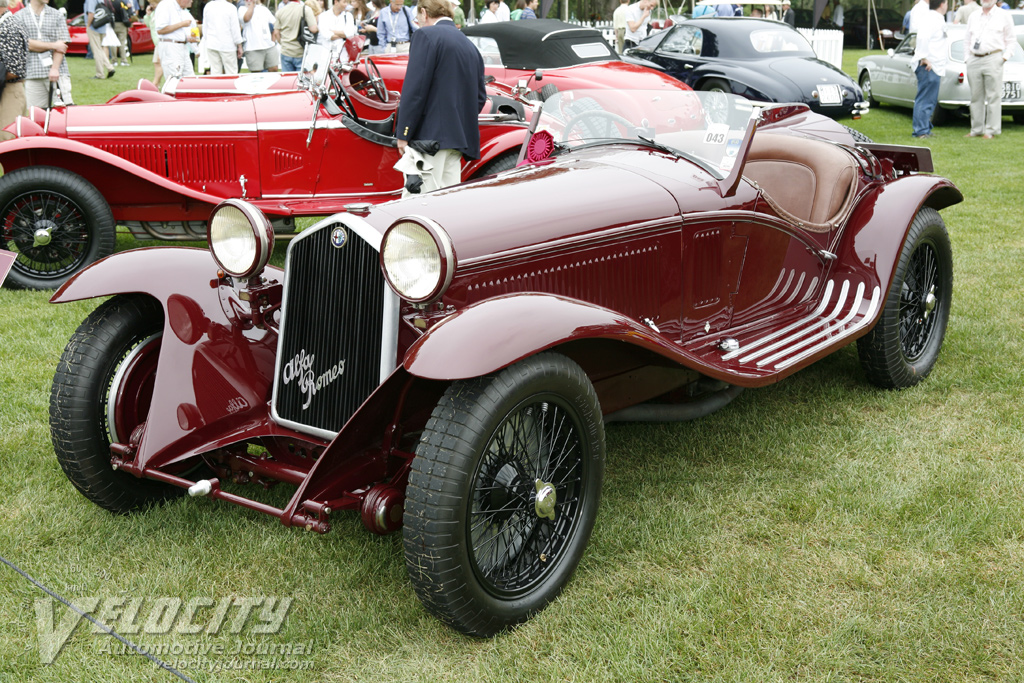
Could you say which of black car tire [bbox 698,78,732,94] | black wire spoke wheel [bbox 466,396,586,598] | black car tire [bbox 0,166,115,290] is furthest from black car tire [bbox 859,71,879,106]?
black wire spoke wheel [bbox 466,396,586,598]

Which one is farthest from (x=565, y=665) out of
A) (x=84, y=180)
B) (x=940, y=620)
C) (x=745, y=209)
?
(x=84, y=180)

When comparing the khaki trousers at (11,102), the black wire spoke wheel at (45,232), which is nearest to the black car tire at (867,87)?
the khaki trousers at (11,102)

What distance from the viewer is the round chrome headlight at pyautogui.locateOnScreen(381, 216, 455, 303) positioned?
265 centimetres

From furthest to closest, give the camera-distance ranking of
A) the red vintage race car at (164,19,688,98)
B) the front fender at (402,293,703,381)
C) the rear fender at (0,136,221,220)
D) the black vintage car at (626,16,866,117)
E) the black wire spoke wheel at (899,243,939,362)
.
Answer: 1. the black vintage car at (626,16,866,117)
2. the red vintage race car at (164,19,688,98)
3. the rear fender at (0,136,221,220)
4. the black wire spoke wheel at (899,243,939,362)
5. the front fender at (402,293,703,381)

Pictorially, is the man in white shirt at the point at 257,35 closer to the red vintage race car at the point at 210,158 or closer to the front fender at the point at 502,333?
the red vintage race car at the point at 210,158

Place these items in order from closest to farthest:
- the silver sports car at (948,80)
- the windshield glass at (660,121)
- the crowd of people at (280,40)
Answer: the windshield glass at (660,121)
the crowd of people at (280,40)
the silver sports car at (948,80)

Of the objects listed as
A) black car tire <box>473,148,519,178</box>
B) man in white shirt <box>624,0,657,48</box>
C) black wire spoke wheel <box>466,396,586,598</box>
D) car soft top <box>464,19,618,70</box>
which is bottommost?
black wire spoke wheel <box>466,396,586,598</box>

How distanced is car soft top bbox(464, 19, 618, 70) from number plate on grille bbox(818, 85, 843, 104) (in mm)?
3321

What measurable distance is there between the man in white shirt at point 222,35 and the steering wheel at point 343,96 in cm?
588

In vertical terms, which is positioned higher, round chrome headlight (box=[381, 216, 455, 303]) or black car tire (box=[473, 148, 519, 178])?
black car tire (box=[473, 148, 519, 178])

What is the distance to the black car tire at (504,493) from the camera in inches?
95.4

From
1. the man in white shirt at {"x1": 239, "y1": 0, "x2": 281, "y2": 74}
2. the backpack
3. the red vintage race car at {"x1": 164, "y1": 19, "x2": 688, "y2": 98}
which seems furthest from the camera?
the backpack

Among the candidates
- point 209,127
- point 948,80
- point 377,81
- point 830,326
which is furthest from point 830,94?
point 830,326

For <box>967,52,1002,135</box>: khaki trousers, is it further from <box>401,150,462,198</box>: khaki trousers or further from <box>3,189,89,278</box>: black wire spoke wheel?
<box>3,189,89,278</box>: black wire spoke wheel
